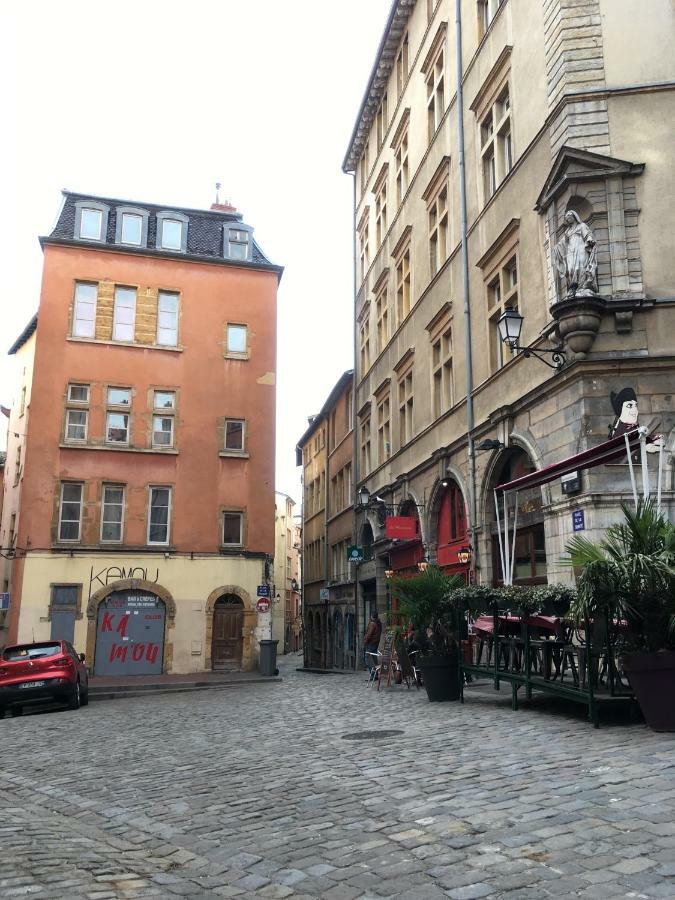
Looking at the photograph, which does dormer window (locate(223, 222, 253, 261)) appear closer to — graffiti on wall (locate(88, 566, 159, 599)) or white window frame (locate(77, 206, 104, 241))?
white window frame (locate(77, 206, 104, 241))

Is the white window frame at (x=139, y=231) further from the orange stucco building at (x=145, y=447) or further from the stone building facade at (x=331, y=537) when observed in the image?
the stone building facade at (x=331, y=537)

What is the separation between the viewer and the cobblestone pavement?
14.8 ft

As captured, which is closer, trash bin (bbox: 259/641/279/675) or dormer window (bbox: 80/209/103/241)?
trash bin (bbox: 259/641/279/675)

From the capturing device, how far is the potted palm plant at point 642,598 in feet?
25.9

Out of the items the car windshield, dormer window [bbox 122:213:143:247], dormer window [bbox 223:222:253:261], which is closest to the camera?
the car windshield

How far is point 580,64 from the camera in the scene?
1511 centimetres

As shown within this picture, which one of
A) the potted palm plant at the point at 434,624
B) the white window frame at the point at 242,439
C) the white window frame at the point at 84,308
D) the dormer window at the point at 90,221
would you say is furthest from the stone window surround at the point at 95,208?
the potted palm plant at the point at 434,624

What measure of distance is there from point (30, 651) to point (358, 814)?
13127 millimetres

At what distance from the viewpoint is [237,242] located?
33500 mm

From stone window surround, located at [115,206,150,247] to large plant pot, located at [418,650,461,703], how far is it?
23.4 meters

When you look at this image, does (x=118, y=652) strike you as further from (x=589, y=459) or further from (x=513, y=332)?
(x=589, y=459)

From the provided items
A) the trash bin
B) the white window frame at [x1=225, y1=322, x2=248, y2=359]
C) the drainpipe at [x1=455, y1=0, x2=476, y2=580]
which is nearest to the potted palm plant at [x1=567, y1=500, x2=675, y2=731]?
the drainpipe at [x1=455, y1=0, x2=476, y2=580]

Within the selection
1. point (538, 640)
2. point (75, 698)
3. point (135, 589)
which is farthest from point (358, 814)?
point (135, 589)

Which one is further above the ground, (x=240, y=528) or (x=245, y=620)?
(x=240, y=528)
